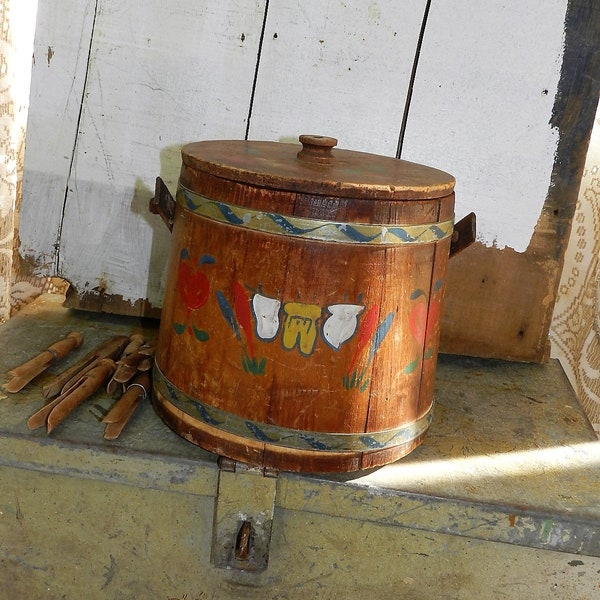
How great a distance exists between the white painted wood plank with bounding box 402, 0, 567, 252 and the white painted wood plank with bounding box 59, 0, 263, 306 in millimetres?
366

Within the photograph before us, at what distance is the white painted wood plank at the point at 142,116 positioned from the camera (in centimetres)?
155

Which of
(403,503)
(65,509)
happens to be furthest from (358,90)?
(65,509)

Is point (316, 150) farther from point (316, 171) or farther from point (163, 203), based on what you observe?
point (163, 203)

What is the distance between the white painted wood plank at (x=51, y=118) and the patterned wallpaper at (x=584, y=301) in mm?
1091

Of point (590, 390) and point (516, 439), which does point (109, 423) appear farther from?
point (590, 390)

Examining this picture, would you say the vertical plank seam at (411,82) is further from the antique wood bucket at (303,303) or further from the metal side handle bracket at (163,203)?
the metal side handle bracket at (163,203)

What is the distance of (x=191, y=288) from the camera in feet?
3.79

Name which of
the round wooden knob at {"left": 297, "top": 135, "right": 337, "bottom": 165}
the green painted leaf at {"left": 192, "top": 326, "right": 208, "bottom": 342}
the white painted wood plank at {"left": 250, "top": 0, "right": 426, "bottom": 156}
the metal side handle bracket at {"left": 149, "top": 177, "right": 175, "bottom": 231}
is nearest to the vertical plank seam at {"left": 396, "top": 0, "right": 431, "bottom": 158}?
the white painted wood plank at {"left": 250, "top": 0, "right": 426, "bottom": 156}

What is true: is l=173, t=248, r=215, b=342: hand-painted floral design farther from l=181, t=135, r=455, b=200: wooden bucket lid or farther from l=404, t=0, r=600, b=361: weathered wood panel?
l=404, t=0, r=600, b=361: weathered wood panel

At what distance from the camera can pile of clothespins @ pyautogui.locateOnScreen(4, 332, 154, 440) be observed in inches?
49.0

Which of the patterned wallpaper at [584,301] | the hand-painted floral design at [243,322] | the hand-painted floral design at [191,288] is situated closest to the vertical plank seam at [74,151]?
the hand-painted floral design at [191,288]

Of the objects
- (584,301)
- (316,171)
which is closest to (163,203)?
(316,171)

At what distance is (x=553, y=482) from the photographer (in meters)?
1.25

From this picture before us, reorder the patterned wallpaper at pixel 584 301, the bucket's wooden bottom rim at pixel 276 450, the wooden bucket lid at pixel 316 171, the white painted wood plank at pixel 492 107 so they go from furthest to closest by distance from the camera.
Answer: the patterned wallpaper at pixel 584 301, the white painted wood plank at pixel 492 107, the bucket's wooden bottom rim at pixel 276 450, the wooden bucket lid at pixel 316 171
